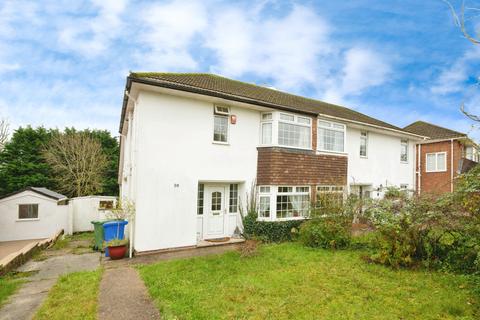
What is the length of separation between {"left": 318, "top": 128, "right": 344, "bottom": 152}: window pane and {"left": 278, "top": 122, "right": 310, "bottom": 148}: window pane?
3.27 ft

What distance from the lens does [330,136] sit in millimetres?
14125

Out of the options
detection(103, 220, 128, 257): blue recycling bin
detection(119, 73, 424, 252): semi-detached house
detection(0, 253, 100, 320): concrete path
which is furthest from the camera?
detection(103, 220, 128, 257): blue recycling bin

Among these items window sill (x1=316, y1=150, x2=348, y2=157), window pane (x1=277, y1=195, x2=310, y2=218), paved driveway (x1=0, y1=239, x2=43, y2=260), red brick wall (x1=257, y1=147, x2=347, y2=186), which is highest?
window sill (x1=316, y1=150, x2=348, y2=157)

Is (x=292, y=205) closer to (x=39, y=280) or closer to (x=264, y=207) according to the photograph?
(x=264, y=207)

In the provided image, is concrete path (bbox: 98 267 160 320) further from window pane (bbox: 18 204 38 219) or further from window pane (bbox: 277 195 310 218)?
window pane (bbox: 18 204 38 219)

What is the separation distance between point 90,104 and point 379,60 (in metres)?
21.9

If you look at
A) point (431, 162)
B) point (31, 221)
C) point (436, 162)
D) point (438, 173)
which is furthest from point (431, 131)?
point (31, 221)

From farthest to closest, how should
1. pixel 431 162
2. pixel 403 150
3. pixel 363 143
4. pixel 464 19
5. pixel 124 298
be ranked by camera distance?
pixel 431 162
pixel 403 150
pixel 363 143
pixel 124 298
pixel 464 19

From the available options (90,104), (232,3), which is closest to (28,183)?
(90,104)

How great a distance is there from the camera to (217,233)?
11.7 m

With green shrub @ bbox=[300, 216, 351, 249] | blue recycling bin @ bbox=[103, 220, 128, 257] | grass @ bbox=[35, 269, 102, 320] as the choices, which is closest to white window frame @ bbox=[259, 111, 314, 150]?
green shrub @ bbox=[300, 216, 351, 249]

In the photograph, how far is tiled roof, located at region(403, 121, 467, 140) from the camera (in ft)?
72.7

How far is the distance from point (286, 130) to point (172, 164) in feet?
18.2

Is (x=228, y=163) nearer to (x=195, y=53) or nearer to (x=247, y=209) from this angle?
(x=247, y=209)
